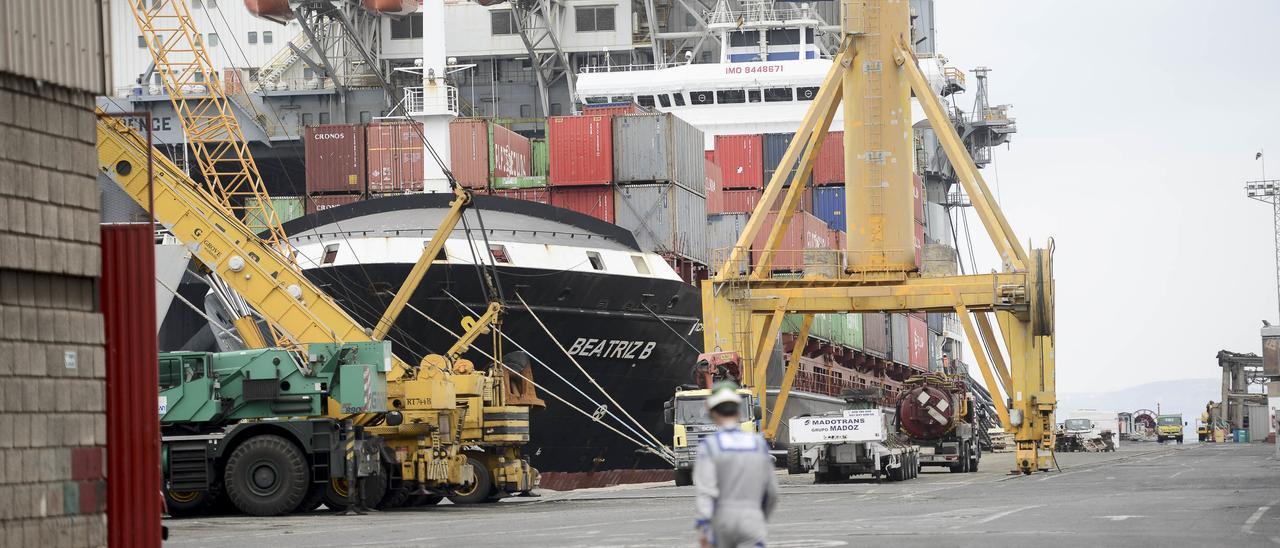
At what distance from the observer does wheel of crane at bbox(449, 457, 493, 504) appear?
99.7ft

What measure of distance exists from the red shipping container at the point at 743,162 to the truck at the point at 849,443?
2228cm

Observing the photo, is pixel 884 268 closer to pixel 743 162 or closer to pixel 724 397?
pixel 743 162

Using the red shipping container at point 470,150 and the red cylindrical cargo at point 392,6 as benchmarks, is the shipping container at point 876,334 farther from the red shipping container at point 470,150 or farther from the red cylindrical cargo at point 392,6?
the red shipping container at point 470,150

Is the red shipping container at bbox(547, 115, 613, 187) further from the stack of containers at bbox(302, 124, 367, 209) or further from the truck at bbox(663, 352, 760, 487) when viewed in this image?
the truck at bbox(663, 352, 760, 487)

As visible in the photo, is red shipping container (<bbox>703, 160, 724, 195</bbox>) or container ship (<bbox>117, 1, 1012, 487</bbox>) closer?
container ship (<bbox>117, 1, 1012, 487</bbox>)

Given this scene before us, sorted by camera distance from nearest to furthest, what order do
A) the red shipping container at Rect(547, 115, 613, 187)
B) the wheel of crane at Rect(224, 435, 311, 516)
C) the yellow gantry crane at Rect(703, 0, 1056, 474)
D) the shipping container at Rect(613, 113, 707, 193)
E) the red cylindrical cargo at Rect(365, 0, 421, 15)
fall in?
the wheel of crane at Rect(224, 435, 311, 516) → the yellow gantry crane at Rect(703, 0, 1056, 474) → the shipping container at Rect(613, 113, 707, 193) → the red shipping container at Rect(547, 115, 613, 187) → the red cylindrical cargo at Rect(365, 0, 421, 15)

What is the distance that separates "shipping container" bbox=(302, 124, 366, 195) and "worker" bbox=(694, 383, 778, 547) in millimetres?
40081

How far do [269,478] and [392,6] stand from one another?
145ft

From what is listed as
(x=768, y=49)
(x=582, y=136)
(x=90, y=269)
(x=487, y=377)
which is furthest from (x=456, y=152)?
(x=90, y=269)

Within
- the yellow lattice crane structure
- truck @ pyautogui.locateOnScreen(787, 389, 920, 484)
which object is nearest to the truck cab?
truck @ pyautogui.locateOnScreen(787, 389, 920, 484)

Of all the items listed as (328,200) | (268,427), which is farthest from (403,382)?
(328,200)

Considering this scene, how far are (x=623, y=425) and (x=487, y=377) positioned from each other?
1237cm

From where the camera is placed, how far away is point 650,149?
47625mm

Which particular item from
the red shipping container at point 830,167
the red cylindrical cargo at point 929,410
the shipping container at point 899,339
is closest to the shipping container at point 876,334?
the shipping container at point 899,339
